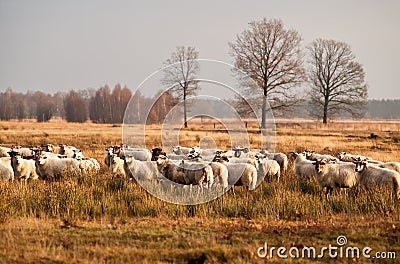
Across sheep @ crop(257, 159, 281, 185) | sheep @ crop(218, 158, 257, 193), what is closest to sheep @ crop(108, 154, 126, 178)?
sheep @ crop(218, 158, 257, 193)

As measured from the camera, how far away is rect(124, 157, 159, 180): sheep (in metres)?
15.8

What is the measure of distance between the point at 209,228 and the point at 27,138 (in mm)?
29222

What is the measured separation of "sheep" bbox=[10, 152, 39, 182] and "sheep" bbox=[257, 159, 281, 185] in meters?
8.84

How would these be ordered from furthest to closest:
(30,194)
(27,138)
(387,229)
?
(27,138) < (30,194) < (387,229)

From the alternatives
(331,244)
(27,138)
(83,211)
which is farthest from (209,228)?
(27,138)

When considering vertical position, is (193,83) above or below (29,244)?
above

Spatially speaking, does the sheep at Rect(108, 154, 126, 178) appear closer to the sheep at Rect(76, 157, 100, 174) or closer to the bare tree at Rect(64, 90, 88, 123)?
the sheep at Rect(76, 157, 100, 174)

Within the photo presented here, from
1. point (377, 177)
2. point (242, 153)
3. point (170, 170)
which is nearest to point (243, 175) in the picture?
point (170, 170)

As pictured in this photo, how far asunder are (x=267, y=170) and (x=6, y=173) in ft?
31.8

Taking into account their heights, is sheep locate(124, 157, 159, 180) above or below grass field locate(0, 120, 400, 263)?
above

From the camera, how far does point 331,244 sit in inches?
330

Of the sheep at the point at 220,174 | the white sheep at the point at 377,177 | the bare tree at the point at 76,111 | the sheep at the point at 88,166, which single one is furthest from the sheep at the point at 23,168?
the bare tree at the point at 76,111

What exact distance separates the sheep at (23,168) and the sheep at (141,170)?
12.6ft

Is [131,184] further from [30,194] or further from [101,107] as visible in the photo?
[101,107]
